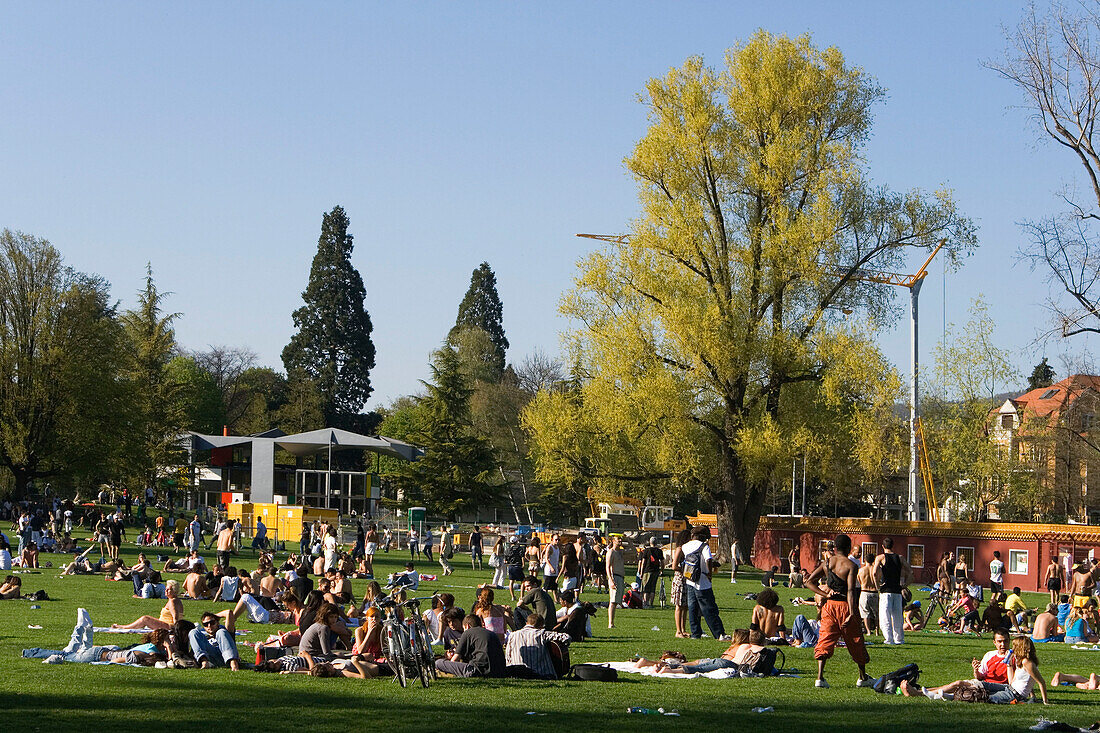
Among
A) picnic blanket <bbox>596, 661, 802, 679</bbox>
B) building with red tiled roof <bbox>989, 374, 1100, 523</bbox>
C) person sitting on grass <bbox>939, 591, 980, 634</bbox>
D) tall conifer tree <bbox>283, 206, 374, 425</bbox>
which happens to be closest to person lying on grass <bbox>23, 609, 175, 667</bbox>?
picnic blanket <bbox>596, 661, 802, 679</bbox>

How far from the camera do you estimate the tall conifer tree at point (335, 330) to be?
95312 mm

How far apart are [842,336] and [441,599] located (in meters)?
24.0

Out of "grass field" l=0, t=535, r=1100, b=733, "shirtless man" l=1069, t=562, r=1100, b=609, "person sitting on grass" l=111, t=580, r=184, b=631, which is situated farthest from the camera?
"shirtless man" l=1069, t=562, r=1100, b=609

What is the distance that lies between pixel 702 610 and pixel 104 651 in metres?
8.41

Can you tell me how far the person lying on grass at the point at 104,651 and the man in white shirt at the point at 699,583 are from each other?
24.3ft

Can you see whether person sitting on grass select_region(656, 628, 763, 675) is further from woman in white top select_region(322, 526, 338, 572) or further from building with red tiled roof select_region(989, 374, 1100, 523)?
building with red tiled roof select_region(989, 374, 1100, 523)

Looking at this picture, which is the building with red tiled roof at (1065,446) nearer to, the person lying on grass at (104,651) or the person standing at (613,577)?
the person standing at (613,577)

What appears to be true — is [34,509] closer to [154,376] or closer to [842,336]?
[154,376]

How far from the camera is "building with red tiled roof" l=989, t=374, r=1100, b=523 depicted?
184 ft

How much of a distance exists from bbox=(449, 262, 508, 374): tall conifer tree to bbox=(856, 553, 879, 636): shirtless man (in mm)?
81946

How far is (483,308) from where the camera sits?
102312 millimetres

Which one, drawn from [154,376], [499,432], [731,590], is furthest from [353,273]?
[731,590]

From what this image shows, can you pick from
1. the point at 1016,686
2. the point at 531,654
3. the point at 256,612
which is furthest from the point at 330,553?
the point at 1016,686

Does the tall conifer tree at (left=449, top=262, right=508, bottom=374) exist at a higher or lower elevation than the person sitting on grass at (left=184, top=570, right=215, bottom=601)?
higher
